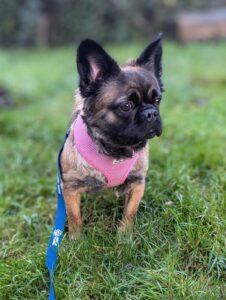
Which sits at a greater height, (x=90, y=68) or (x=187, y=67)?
(x=90, y=68)

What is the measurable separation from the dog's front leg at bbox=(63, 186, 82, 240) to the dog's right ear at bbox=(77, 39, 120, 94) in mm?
770

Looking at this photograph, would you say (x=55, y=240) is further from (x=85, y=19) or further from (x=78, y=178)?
(x=85, y=19)

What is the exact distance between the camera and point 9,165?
4.96m

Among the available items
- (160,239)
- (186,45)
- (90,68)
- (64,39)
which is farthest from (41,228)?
(64,39)

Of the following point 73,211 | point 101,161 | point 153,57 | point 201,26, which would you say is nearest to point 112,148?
point 101,161

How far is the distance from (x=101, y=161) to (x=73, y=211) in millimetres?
453

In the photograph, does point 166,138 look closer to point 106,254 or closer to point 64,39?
point 106,254

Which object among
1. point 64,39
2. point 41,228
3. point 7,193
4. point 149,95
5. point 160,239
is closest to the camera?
point 149,95

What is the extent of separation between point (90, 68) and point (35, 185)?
182cm

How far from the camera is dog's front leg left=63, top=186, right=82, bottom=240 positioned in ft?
10.4

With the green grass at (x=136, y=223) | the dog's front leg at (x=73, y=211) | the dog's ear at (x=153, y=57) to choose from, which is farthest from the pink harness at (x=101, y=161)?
the dog's ear at (x=153, y=57)

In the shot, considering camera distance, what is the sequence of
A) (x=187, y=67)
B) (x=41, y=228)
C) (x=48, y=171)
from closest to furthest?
(x=41, y=228)
(x=48, y=171)
(x=187, y=67)

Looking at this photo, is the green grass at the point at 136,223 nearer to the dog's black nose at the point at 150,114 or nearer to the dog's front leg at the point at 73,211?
the dog's front leg at the point at 73,211

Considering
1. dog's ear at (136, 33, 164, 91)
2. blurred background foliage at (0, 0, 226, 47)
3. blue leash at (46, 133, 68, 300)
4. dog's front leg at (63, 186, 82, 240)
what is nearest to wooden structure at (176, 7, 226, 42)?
blurred background foliage at (0, 0, 226, 47)
